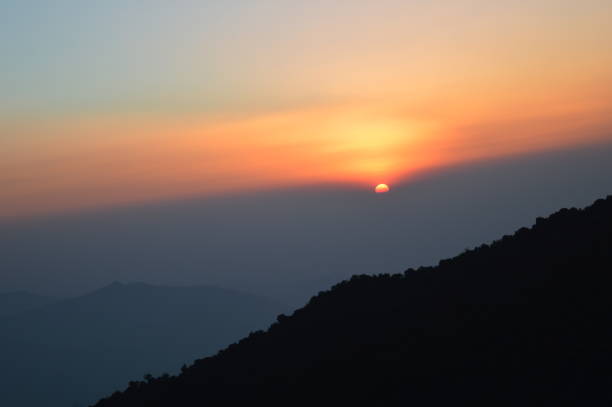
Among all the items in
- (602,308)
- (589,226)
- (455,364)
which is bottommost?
(455,364)

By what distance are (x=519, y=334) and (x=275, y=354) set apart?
1242cm

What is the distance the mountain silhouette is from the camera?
1825 cm

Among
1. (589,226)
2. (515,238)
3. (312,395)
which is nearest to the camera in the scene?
(312,395)

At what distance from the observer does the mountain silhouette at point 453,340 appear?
18250 millimetres

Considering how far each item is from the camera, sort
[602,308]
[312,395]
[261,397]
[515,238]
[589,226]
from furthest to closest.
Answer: [515,238] < [589,226] < [261,397] < [312,395] < [602,308]

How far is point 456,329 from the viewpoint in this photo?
22266 millimetres

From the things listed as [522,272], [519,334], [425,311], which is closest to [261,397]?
[425,311]

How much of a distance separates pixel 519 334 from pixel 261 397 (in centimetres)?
1047

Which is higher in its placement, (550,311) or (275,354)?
(550,311)

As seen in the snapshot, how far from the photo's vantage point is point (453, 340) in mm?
21609

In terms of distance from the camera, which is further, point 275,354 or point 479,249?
point 479,249

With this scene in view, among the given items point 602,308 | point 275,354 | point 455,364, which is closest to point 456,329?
point 455,364

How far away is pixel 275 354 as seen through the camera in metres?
28.7

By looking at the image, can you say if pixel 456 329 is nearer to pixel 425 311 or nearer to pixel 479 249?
pixel 425 311
